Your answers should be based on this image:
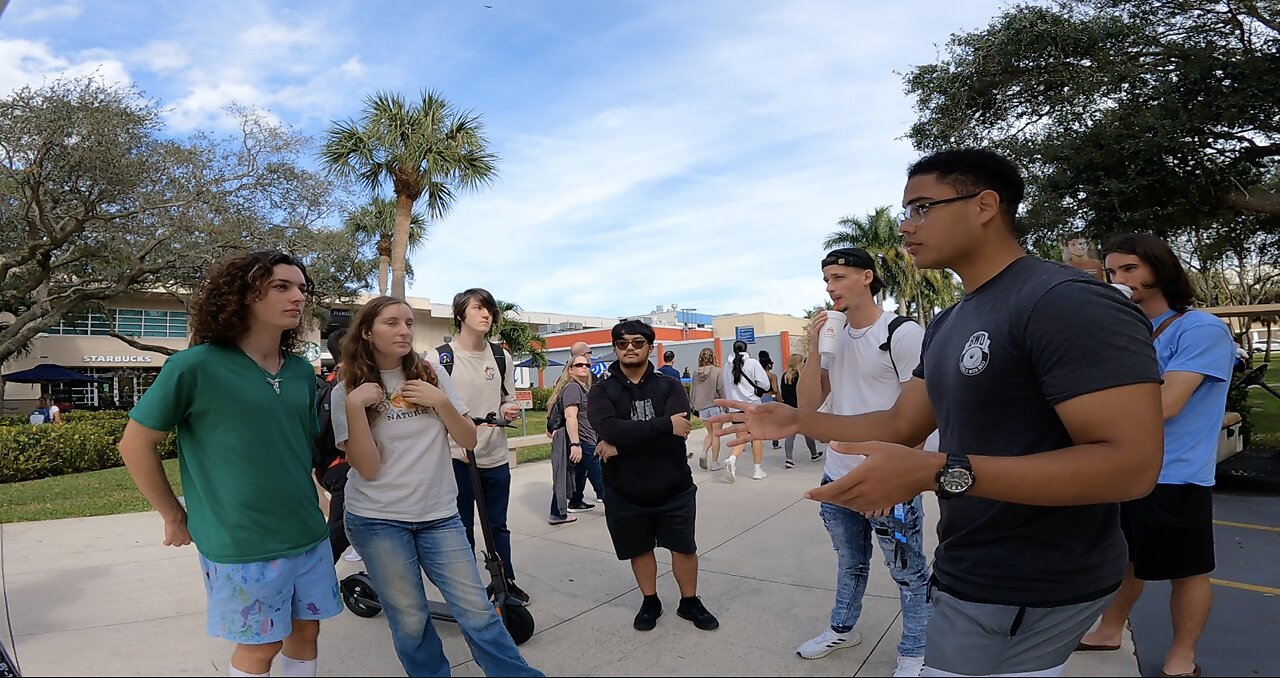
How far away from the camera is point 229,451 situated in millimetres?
2158

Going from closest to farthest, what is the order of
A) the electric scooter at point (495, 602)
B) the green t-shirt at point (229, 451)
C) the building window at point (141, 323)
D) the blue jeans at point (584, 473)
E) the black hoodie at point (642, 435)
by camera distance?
the green t-shirt at point (229, 451), the electric scooter at point (495, 602), the black hoodie at point (642, 435), the blue jeans at point (584, 473), the building window at point (141, 323)

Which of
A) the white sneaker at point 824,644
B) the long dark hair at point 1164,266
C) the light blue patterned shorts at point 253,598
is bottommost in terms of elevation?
the white sneaker at point 824,644

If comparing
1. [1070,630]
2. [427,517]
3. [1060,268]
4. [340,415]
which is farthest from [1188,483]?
[340,415]

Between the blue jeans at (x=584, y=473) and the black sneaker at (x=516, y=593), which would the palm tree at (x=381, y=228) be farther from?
the black sneaker at (x=516, y=593)

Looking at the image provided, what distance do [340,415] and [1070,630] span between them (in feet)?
8.28

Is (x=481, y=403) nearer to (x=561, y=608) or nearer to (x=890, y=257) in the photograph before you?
(x=561, y=608)

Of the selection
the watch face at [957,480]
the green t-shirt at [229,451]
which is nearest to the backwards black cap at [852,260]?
the watch face at [957,480]

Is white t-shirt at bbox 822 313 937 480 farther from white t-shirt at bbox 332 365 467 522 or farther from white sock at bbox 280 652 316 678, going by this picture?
white sock at bbox 280 652 316 678

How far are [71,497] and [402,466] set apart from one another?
9087 millimetres

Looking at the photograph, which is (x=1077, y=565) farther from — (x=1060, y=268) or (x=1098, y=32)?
(x=1098, y=32)

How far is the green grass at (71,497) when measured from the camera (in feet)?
25.2

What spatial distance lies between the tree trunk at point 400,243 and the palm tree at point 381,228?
368 centimetres

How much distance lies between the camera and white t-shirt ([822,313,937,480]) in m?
3.14

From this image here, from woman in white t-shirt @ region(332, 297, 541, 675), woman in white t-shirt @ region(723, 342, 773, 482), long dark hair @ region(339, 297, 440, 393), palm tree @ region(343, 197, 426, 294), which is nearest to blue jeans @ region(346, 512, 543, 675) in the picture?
woman in white t-shirt @ region(332, 297, 541, 675)
